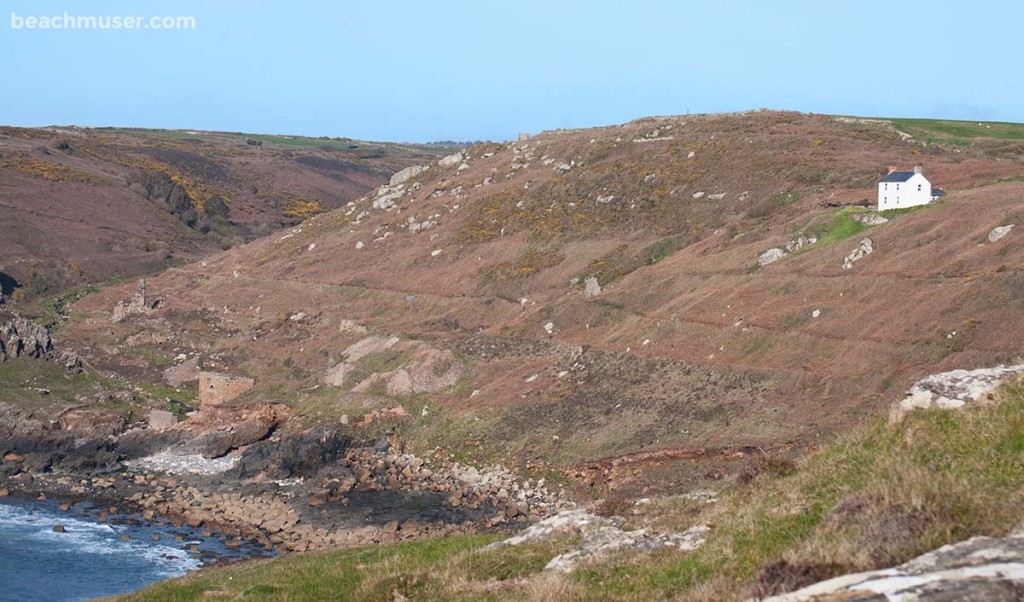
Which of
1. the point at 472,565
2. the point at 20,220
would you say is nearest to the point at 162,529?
the point at 472,565

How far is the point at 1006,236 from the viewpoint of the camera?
42.5m

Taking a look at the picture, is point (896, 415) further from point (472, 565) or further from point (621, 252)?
point (621, 252)

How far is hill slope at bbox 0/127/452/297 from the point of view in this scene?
96.2 metres

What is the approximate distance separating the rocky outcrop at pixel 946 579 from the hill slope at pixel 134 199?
3417 inches

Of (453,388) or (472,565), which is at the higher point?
(472,565)

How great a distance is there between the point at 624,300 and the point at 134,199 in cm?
8293

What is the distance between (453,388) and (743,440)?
17.3 meters

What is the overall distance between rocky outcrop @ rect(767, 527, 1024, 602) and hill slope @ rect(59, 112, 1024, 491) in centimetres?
2547

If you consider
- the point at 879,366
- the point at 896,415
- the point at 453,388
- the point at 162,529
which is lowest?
the point at 162,529

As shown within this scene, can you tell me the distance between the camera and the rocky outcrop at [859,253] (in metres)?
46.8

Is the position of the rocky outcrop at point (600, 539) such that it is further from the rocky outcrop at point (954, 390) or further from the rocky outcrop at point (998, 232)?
the rocky outcrop at point (998, 232)

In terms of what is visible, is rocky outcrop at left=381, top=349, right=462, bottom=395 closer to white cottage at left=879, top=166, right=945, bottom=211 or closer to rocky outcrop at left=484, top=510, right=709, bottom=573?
white cottage at left=879, top=166, right=945, bottom=211

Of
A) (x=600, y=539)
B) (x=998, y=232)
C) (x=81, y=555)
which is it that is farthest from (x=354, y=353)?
(x=600, y=539)

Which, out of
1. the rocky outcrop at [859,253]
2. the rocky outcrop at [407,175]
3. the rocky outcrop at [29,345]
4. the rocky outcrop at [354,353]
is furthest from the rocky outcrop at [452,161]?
the rocky outcrop at [859,253]
